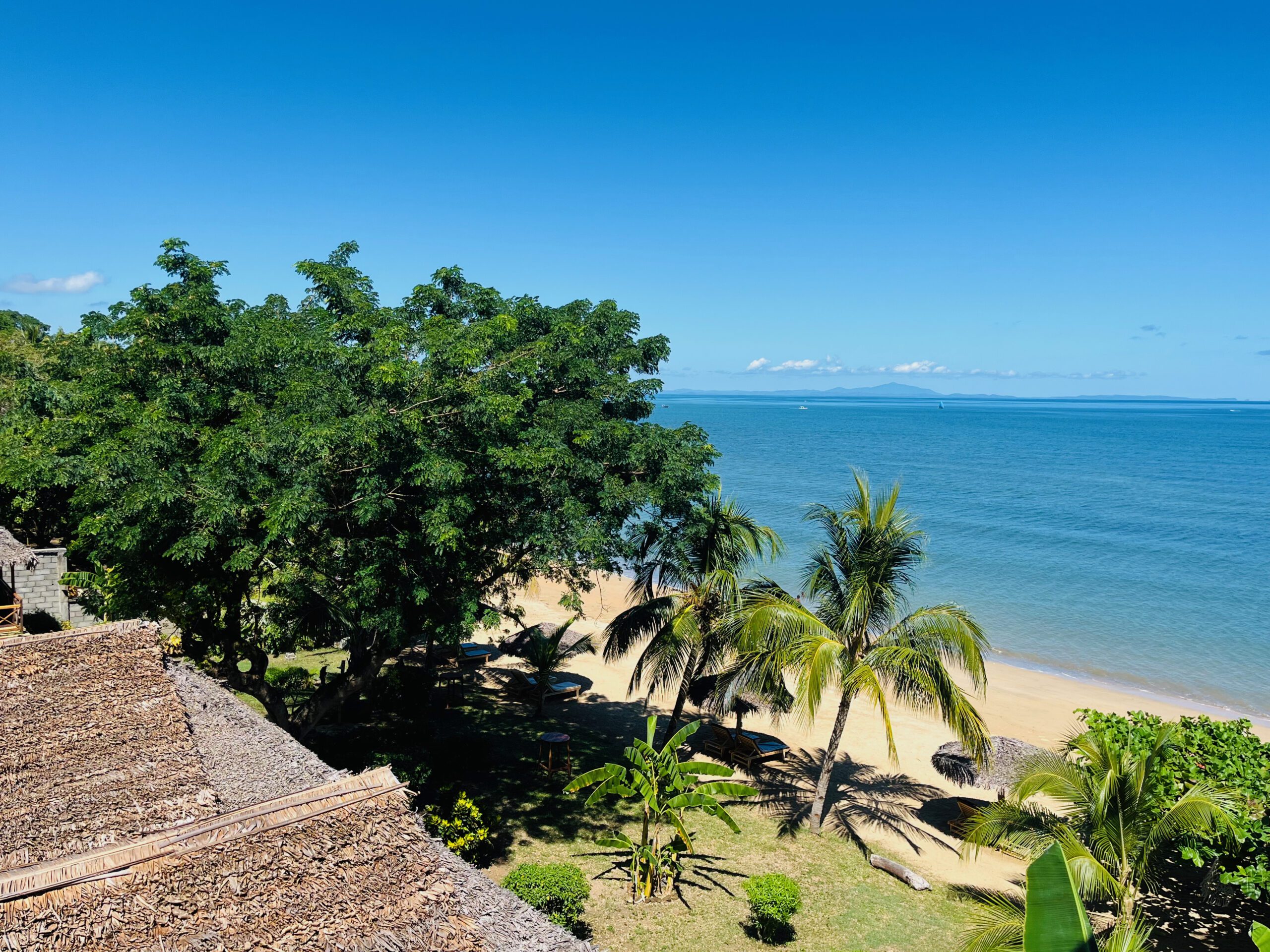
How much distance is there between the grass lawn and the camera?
10414 millimetres

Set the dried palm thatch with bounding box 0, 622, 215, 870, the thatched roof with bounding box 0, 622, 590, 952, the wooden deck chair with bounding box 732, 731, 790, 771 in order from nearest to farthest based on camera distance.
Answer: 1. the thatched roof with bounding box 0, 622, 590, 952
2. the dried palm thatch with bounding box 0, 622, 215, 870
3. the wooden deck chair with bounding box 732, 731, 790, 771

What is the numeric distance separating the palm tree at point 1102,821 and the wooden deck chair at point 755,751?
673cm

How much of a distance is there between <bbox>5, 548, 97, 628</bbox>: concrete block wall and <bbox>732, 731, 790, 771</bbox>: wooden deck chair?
1440 cm

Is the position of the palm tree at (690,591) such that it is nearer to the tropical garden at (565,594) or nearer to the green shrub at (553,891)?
the tropical garden at (565,594)

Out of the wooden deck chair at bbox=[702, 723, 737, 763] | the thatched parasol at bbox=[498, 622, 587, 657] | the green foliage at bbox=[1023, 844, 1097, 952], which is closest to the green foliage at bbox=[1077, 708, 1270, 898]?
the green foliage at bbox=[1023, 844, 1097, 952]

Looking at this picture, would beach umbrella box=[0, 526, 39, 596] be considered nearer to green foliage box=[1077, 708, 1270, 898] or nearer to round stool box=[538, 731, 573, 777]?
round stool box=[538, 731, 573, 777]

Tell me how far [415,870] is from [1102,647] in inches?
1102

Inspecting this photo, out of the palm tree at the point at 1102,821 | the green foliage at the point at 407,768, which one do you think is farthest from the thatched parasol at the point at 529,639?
the palm tree at the point at 1102,821

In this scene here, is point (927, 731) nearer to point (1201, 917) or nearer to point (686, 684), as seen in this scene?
point (686, 684)

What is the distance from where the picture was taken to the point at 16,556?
647 inches

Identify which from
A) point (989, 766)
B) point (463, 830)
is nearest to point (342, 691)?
point (463, 830)

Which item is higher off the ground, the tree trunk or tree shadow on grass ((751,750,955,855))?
the tree trunk

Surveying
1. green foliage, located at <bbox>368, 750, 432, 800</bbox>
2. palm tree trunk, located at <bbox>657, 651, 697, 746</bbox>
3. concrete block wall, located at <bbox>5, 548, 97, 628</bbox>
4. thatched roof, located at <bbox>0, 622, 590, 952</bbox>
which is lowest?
green foliage, located at <bbox>368, 750, 432, 800</bbox>

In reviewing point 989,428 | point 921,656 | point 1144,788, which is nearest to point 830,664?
point 921,656
